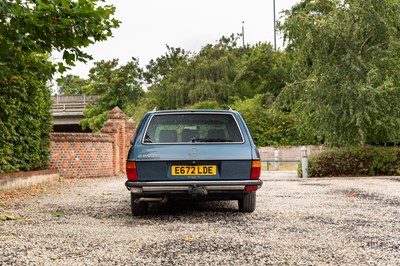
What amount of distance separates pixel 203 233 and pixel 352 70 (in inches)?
507

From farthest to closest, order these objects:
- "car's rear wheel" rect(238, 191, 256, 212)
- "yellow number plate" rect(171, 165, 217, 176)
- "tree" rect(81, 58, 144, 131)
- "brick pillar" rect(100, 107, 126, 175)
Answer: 1. "tree" rect(81, 58, 144, 131)
2. "brick pillar" rect(100, 107, 126, 175)
3. "car's rear wheel" rect(238, 191, 256, 212)
4. "yellow number plate" rect(171, 165, 217, 176)

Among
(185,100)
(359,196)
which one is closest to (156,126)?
(359,196)

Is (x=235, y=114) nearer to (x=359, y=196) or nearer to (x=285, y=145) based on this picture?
(x=359, y=196)

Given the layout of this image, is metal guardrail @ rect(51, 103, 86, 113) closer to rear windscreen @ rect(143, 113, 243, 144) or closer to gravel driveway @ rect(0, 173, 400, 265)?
gravel driveway @ rect(0, 173, 400, 265)

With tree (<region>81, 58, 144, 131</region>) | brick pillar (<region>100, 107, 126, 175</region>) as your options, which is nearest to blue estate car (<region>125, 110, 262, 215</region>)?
brick pillar (<region>100, 107, 126, 175</region>)

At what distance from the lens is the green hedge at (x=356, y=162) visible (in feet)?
53.3

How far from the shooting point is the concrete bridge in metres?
A: 51.5

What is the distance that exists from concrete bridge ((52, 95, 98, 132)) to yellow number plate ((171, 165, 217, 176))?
45012mm

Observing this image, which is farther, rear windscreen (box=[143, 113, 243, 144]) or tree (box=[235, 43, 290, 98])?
tree (box=[235, 43, 290, 98])

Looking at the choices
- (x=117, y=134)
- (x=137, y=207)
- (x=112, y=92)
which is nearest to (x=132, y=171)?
(x=137, y=207)

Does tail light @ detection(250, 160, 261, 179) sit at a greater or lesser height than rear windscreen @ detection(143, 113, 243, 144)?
lesser

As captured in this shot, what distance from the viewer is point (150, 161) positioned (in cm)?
634

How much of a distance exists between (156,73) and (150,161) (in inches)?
3199

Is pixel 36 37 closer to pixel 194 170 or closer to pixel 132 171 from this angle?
pixel 132 171
